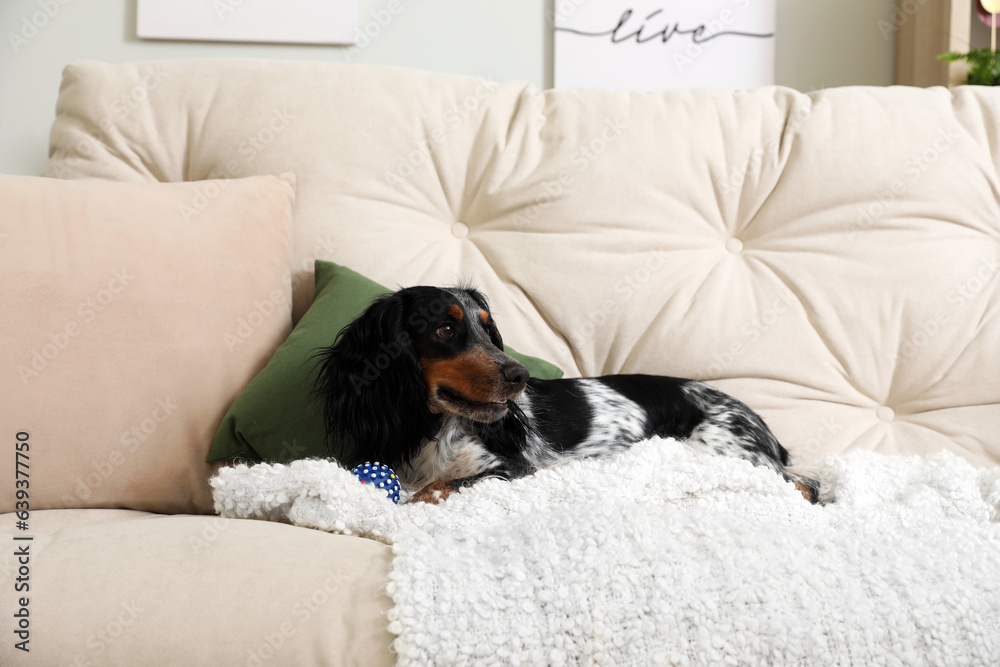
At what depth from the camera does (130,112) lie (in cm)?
164

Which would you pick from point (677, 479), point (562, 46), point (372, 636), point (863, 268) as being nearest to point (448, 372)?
point (677, 479)

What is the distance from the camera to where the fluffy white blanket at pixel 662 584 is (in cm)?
70

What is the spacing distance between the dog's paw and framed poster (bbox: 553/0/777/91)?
5.42 feet

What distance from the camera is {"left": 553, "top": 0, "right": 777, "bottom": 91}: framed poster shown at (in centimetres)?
234

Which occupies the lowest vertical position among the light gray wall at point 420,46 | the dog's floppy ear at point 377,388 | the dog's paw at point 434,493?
the dog's paw at point 434,493

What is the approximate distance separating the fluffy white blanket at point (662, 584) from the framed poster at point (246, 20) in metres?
1.86

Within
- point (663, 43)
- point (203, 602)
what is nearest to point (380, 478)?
point (203, 602)

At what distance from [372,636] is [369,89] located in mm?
1343

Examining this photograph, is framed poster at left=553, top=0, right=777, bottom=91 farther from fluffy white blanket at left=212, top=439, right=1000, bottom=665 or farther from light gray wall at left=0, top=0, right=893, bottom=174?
fluffy white blanket at left=212, top=439, right=1000, bottom=665

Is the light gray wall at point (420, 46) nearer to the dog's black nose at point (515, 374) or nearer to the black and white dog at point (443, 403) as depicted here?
the black and white dog at point (443, 403)

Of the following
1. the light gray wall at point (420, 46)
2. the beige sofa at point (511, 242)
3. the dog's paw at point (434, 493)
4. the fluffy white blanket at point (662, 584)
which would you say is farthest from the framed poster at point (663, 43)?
the fluffy white blanket at point (662, 584)

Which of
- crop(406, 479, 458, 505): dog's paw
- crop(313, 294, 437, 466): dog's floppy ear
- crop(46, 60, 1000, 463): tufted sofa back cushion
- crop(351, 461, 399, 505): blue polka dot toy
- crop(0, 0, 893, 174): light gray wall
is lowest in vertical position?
crop(406, 479, 458, 505): dog's paw

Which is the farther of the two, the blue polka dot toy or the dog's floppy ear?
the dog's floppy ear

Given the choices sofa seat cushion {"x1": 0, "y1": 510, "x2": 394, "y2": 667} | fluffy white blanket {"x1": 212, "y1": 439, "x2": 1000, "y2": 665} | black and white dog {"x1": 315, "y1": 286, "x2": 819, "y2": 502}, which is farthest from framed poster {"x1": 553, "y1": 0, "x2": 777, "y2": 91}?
sofa seat cushion {"x1": 0, "y1": 510, "x2": 394, "y2": 667}
